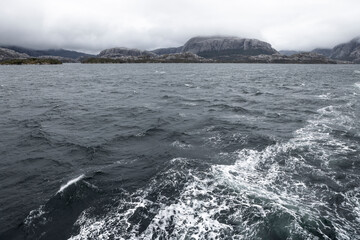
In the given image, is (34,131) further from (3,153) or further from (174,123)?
(174,123)

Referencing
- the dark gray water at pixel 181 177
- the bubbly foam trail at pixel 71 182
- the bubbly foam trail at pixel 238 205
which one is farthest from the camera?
the bubbly foam trail at pixel 71 182

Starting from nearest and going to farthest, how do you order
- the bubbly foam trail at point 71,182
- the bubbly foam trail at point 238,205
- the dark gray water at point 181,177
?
the bubbly foam trail at point 238,205, the dark gray water at point 181,177, the bubbly foam trail at point 71,182

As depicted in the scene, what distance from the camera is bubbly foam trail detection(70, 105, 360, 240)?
14562 mm

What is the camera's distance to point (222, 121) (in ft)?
124

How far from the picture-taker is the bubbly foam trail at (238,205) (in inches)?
573

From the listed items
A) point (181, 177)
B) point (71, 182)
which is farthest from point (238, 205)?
point (71, 182)

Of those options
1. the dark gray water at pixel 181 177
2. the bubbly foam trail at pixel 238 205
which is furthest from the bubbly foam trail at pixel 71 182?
the bubbly foam trail at pixel 238 205

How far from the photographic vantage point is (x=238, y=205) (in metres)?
17.0

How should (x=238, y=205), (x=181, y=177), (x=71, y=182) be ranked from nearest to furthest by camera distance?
1. (x=238, y=205)
2. (x=71, y=182)
3. (x=181, y=177)

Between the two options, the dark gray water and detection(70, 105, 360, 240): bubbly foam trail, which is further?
the dark gray water

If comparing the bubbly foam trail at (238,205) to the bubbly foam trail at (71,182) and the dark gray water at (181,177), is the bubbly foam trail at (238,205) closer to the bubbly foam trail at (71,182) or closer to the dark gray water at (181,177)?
the dark gray water at (181,177)

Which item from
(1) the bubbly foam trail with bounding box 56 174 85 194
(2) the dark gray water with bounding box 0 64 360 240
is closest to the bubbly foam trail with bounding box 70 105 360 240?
(2) the dark gray water with bounding box 0 64 360 240

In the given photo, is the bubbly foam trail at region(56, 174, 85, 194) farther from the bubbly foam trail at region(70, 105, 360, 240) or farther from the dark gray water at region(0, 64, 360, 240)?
the bubbly foam trail at region(70, 105, 360, 240)

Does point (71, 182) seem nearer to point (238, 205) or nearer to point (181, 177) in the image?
point (181, 177)
